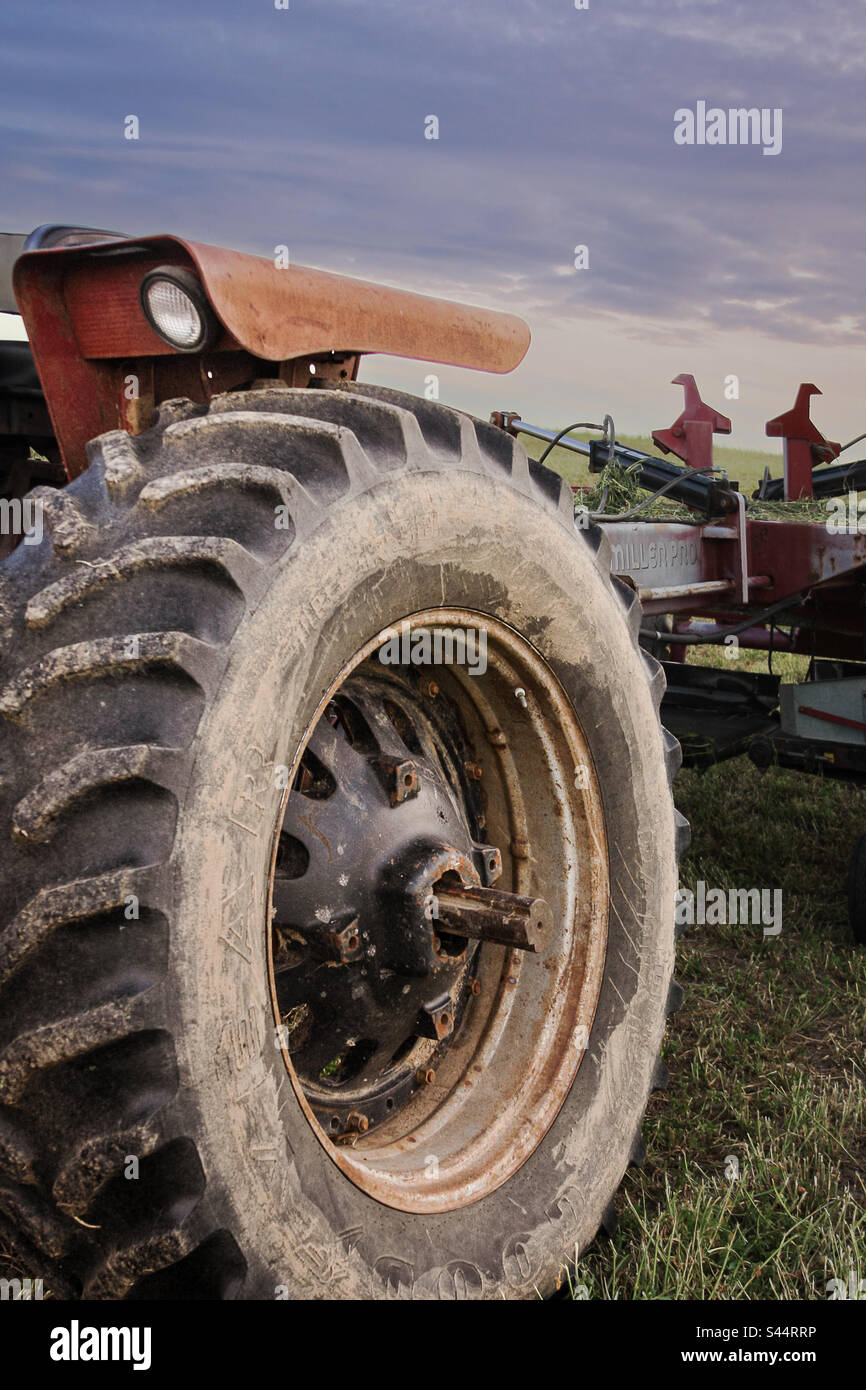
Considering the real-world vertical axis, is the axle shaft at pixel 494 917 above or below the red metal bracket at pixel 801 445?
below

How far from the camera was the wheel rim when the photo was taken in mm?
1844

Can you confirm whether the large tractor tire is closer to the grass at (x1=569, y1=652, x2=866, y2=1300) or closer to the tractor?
the tractor

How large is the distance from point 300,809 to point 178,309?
2.48 ft

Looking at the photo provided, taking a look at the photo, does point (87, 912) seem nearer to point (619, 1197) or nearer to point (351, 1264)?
point (351, 1264)

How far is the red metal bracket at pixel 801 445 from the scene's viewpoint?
4.92m

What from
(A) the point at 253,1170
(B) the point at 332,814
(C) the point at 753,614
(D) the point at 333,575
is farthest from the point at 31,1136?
(C) the point at 753,614

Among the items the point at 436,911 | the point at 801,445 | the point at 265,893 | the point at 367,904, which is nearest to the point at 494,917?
the point at 436,911

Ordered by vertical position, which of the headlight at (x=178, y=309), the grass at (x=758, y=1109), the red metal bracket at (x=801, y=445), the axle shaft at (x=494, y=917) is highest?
the red metal bracket at (x=801, y=445)

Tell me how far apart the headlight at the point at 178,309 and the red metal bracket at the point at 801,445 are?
373 centimetres

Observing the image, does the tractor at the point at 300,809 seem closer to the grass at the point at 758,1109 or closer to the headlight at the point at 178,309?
the headlight at the point at 178,309

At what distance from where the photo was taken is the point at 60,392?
1988 millimetres

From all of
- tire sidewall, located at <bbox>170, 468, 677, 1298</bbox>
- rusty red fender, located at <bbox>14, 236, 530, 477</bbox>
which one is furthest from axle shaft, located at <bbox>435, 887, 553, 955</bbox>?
rusty red fender, located at <bbox>14, 236, 530, 477</bbox>

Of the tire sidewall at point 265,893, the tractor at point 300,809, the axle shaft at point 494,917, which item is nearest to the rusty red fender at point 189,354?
the tractor at point 300,809

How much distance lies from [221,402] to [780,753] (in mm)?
3061
